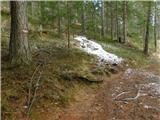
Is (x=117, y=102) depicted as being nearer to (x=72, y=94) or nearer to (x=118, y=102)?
(x=118, y=102)

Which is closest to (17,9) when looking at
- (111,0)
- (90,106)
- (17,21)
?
(17,21)

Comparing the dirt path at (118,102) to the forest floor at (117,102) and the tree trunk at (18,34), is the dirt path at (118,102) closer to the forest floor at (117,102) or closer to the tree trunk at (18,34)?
the forest floor at (117,102)

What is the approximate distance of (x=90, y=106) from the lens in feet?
26.2

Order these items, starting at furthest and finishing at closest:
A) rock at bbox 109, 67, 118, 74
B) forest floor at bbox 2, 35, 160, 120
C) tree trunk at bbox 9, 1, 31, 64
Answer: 1. rock at bbox 109, 67, 118, 74
2. tree trunk at bbox 9, 1, 31, 64
3. forest floor at bbox 2, 35, 160, 120

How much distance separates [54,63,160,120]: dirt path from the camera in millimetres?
7340

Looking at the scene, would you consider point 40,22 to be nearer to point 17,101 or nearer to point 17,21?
point 17,21

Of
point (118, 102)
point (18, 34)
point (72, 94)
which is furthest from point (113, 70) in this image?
point (18, 34)

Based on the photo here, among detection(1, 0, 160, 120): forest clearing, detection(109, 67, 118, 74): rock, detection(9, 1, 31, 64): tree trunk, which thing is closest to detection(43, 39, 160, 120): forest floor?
detection(1, 0, 160, 120): forest clearing

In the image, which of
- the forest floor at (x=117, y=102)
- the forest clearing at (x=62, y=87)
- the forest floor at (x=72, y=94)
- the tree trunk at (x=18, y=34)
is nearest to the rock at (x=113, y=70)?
the forest clearing at (x=62, y=87)

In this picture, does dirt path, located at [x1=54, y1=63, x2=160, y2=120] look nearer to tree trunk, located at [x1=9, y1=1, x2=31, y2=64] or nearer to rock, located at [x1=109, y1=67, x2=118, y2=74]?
rock, located at [x1=109, y1=67, x2=118, y2=74]

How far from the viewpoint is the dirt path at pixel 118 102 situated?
734cm

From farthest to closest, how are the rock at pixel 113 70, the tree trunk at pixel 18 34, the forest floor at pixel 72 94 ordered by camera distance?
the rock at pixel 113 70 → the tree trunk at pixel 18 34 → the forest floor at pixel 72 94

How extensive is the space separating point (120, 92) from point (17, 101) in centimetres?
362

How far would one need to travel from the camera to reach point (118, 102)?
8281 mm
